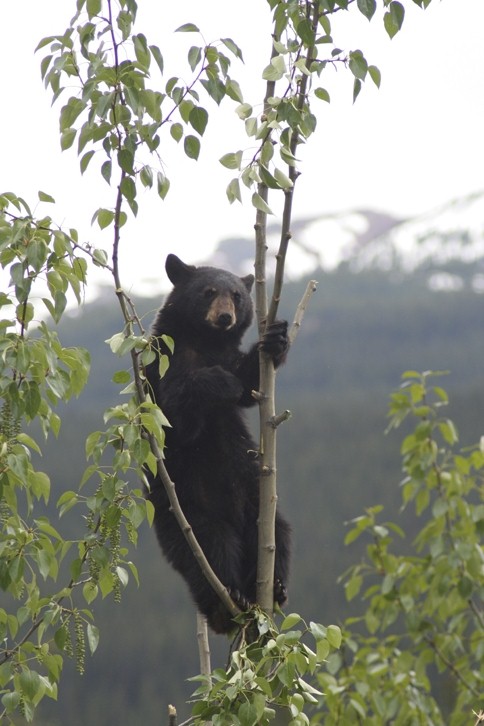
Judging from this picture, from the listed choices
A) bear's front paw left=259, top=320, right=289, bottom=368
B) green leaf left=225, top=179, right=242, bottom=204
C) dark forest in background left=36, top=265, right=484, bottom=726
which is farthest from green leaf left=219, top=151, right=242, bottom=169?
dark forest in background left=36, top=265, right=484, bottom=726

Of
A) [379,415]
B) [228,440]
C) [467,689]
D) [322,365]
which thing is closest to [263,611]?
[228,440]

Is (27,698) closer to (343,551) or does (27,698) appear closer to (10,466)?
(10,466)

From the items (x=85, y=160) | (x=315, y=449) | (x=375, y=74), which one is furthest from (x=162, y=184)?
(x=315, y=449)

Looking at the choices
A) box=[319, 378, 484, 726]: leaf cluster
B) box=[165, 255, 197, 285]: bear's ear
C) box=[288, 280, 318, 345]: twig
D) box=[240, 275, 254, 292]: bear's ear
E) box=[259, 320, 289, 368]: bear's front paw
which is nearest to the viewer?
box=[288, 280, 318, 345]: twig

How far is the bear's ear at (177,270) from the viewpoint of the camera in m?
6.04

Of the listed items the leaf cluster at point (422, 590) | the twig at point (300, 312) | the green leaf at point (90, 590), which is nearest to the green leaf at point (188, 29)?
the twig at point (300, 312)

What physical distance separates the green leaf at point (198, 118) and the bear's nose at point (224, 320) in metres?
2.33

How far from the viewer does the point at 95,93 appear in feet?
10.1

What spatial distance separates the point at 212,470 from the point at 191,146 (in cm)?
228

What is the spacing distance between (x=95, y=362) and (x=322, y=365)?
4429mm

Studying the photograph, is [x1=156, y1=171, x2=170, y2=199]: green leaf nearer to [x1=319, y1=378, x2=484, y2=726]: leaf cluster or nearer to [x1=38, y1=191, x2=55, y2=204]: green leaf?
[x1=38, y1=191, x2=55, y2=204]: green leaf

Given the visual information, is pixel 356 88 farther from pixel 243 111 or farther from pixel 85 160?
pixel 85 160

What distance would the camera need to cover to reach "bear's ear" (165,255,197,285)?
604 centimetres

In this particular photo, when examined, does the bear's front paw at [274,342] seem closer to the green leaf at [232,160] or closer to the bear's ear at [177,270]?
the green leaf at [232,160]
